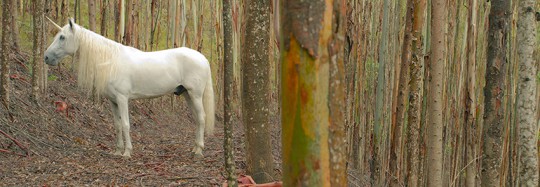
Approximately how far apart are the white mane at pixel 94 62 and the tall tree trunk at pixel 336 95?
5.66 metres

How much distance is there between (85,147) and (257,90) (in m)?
3.74

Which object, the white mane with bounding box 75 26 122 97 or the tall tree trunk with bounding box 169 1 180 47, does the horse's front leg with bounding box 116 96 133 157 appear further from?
the tall tree trunk with bounding box 169 1 180 47

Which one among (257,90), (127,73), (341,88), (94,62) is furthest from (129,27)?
(341,88)

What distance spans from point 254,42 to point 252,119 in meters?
0.63

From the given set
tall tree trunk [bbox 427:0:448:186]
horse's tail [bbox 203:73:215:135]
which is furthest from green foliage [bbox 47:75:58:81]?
tall tree trunk [bbox 427:0:448:186]

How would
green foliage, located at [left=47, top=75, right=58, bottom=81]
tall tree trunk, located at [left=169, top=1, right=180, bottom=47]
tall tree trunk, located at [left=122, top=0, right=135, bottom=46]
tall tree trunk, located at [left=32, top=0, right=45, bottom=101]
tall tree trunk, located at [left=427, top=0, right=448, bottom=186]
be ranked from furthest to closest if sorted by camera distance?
tall tree trunk, located at [left=169, top=1, right=180, bottom=47] < tall tree trunk, located at [left=122, top=0, right=135, bottom=46] < green foliage, located at [left=47, top=75, right=58, bottom=81] < tall tree trunk, located at [left=32, top=0, right=45, bottom=101] < tall tree trunk, located at [left=427, top=0, right=448, bottom=186]

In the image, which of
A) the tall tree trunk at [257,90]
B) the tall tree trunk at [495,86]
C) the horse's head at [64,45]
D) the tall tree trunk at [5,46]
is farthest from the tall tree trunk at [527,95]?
the tall tree trunk at [5,46]

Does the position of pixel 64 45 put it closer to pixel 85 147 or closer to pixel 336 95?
pixel 85 147

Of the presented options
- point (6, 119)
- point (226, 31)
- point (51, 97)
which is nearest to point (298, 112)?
point (226, 31)

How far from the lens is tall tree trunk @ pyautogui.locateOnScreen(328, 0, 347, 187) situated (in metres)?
2.08

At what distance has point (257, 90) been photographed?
5117mm

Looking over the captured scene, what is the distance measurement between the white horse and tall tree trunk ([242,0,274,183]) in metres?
2.38

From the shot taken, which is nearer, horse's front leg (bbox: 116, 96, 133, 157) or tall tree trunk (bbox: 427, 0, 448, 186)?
tall tree trunk (bbox: 427, 0, 448, 186)

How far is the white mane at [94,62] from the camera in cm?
736
